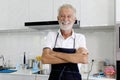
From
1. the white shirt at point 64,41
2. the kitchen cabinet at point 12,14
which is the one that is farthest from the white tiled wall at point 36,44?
the white shirt at point 64,41

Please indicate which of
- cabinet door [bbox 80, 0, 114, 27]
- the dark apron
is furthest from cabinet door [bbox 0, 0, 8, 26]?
the dark apron

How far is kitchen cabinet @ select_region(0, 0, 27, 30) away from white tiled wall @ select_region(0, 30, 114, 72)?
311 millimetres

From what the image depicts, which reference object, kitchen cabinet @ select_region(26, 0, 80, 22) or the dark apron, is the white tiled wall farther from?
the dark apron

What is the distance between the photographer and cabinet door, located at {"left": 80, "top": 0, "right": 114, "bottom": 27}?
261 centimetres

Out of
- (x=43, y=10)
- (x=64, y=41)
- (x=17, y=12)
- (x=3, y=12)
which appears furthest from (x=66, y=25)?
(x=3, y=12)

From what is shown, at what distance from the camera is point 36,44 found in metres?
3.28

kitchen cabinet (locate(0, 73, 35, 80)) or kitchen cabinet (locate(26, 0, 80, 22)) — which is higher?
kitchen cabinet (locate(26, 0, 80, 22))

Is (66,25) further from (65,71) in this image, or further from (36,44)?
(36,44)

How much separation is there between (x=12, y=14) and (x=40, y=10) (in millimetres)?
503

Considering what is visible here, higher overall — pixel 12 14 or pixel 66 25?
pixel 12 14

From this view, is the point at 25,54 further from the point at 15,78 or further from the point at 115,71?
the point at 115,71

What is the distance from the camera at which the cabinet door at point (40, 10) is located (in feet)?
9.53

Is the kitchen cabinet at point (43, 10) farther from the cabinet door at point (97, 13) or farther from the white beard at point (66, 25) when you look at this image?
the white beard at point (66, 25)

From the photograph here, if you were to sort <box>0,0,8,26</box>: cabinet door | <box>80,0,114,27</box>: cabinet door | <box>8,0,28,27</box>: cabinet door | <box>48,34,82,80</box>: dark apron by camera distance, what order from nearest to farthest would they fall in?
<box>48,34,82,80</box>: dark apron, <box>80,0,114,27</box>: cabinet door, <box>8,0,28,27</box>: cabinet door, <box>0,0,8,26</box>: cabinet door
